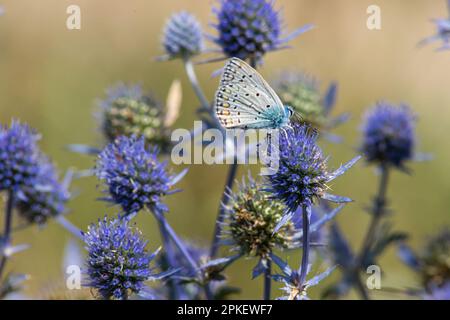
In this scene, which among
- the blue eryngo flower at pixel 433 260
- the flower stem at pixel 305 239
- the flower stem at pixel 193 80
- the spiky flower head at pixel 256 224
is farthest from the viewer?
the blue eryngo flower at pixel 433 260

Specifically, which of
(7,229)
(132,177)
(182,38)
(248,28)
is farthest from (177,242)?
(182,38)

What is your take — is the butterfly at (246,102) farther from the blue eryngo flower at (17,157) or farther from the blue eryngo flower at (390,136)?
the blue eryngo flower at (390,136)

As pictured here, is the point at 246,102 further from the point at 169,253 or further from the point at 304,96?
the point at 304,96

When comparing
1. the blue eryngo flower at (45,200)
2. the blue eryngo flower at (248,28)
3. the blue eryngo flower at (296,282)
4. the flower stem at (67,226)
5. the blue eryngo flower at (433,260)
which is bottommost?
the blue eryngo flower at (433,260)

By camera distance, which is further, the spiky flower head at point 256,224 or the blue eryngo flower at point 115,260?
the spiky flower head at point 256,224

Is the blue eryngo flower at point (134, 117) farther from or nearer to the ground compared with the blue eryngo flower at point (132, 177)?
farther from the ground

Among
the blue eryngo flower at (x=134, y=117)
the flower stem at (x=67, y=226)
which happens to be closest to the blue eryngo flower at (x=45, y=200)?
the flower stem at (x=67, y=226)
